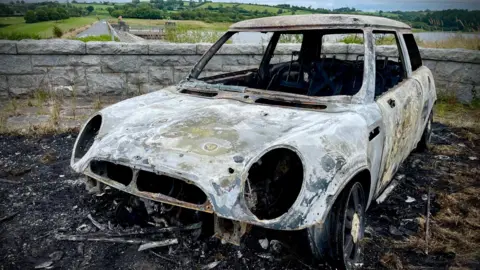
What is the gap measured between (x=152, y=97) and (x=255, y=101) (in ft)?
3.25

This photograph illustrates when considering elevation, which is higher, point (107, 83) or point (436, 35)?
point (436, 35)

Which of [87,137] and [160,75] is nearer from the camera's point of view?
[87,137]

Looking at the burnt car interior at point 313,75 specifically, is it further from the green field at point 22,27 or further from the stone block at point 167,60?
the green field at point 22,27

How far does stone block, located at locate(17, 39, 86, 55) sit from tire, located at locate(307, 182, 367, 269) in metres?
6.06

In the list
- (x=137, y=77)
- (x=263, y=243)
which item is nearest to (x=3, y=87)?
(x=137, y=77)

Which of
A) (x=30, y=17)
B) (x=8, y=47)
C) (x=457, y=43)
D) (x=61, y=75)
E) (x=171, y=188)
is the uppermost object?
(x=30, y=17)

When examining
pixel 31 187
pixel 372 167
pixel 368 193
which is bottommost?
pixel 31 187

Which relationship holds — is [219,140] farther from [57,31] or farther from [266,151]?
[57,31]

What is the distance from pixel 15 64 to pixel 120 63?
5.98ft

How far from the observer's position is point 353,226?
250 centimetres

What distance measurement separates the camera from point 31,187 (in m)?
3.72

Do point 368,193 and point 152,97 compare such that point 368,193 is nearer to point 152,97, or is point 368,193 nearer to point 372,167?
point 372,167

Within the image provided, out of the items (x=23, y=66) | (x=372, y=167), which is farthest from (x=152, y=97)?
(x=23, y=66)

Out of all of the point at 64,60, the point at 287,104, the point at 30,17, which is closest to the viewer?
the point at 287,104
